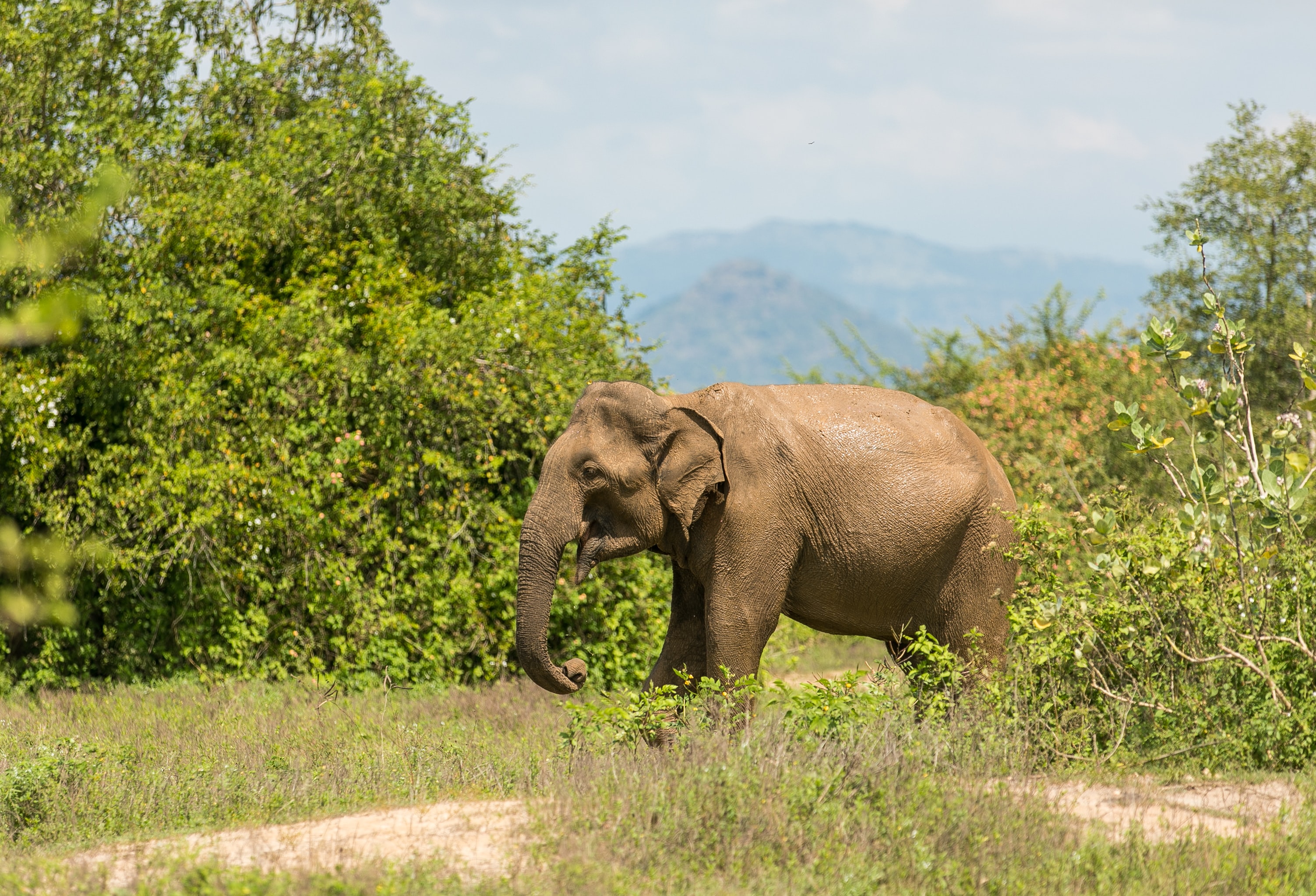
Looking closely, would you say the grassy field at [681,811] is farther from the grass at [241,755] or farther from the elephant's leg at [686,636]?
the elephant's leg at [686,636]

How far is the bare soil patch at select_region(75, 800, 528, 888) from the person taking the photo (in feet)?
Result: 16.8

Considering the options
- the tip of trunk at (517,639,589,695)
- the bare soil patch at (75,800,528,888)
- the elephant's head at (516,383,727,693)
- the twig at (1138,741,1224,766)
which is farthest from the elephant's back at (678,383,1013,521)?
the bare soil patch at (75,800,528,888)

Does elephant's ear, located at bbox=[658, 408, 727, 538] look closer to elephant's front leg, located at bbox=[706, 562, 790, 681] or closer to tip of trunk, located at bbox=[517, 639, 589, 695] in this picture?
elephant's front leg, located at bbox=[706, 562, 790, 681]

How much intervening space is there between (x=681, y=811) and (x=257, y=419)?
6723 mm

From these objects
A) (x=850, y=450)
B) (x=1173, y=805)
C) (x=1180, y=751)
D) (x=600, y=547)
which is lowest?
(x=1173, y=805)

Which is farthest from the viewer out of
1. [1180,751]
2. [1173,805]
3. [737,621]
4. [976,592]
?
[976,592]

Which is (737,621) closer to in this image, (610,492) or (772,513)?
(772,513)

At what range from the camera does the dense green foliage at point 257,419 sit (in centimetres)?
1074

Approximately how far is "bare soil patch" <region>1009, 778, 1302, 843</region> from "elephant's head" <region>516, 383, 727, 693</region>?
89.2 inches

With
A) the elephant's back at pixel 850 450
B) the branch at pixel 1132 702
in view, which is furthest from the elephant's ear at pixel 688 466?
the branch at pixel 1132 702

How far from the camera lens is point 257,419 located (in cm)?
1084

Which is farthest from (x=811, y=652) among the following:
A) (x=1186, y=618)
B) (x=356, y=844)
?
(x=356, y=844)

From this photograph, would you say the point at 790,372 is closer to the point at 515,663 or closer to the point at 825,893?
the point at 515,663

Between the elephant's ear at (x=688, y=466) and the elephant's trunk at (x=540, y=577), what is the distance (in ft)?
1.74
